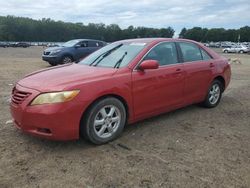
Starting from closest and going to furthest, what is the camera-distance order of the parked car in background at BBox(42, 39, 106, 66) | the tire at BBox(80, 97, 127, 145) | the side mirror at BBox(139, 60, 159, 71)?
1. the tire at BBox(80, 97, 127, 145)
2. the side mirror at BBox(139, 60, 159, 71)
3. the parked car in background at BBox(42, 39, 106, 66)

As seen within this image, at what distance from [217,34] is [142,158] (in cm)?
12903

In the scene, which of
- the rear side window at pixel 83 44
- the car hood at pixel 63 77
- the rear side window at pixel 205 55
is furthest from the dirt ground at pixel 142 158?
the rear side window at pixel 83 44

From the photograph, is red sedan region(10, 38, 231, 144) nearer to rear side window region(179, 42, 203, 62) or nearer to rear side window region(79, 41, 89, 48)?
rear side window region(179, 42, 203, 62)

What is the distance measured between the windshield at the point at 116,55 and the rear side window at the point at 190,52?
0.99m

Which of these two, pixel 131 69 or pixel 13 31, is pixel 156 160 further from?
pixel 13 31

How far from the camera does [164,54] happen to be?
5605mm

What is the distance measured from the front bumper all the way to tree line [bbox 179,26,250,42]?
120540 mm

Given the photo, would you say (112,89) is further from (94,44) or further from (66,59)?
(94,44)

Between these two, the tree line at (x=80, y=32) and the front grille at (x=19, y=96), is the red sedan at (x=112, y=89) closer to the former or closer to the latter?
the front grille at (x=19, y=96)

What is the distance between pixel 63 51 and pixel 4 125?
11375mm

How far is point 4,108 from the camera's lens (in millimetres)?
6527

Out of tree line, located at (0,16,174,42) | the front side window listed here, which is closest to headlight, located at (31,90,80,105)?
the front side window

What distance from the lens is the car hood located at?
13.9 feet

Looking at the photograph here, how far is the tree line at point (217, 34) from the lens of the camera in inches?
4754
